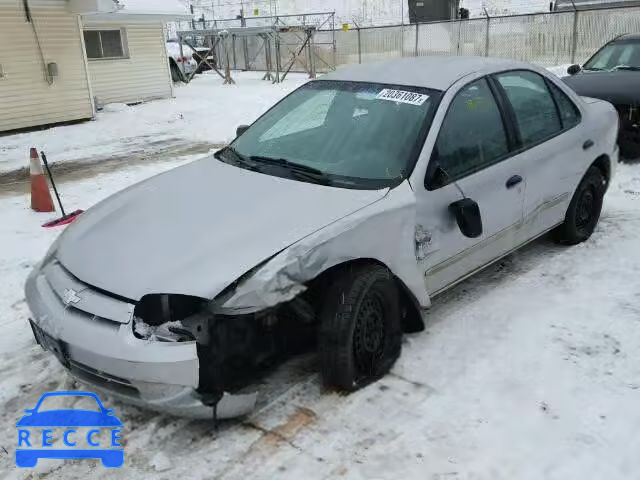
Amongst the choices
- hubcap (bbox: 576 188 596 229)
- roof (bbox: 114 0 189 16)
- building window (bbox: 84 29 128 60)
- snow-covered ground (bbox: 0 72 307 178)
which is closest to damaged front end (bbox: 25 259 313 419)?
hubcap (bbox: 576 188 596 229)

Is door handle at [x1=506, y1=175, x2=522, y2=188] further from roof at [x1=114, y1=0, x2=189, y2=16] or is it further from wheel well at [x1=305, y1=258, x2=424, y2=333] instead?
roof at [x1=114, y1=0, x2=189, y2=16]

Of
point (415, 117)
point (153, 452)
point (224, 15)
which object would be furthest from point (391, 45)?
point (224, 15)

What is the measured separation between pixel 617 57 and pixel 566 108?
17.0 feet

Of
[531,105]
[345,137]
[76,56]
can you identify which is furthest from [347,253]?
[76,56]

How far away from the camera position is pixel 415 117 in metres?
3.59

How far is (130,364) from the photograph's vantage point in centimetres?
256

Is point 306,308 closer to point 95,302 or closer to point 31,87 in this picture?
point 95,302

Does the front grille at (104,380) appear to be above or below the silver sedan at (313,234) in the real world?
below

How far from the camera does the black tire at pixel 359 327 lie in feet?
9.67

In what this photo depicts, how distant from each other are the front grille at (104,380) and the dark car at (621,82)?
7047 millimetres

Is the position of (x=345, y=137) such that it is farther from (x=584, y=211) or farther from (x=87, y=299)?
(x=584, y=211)

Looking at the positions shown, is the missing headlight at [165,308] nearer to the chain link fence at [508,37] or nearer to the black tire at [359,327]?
the black tire at [359,327]

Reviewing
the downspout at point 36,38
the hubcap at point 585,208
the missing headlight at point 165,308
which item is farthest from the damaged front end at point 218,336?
the downspout at point 36,38

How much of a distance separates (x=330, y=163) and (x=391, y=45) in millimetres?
22835
